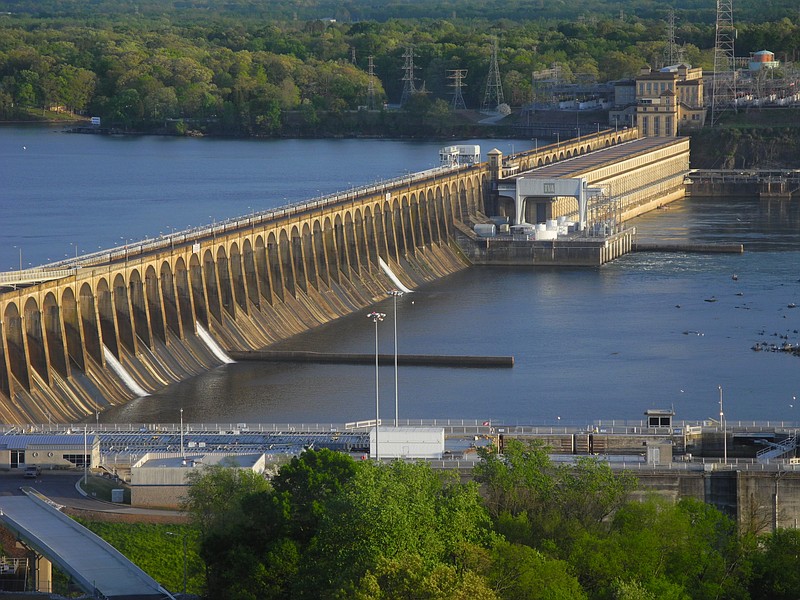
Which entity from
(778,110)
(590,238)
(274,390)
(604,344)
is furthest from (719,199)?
(274,390)

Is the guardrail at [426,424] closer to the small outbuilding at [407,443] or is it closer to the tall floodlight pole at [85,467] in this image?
the tall floodlight pole at [85,467]

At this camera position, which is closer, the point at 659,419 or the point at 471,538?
the point at 471,538

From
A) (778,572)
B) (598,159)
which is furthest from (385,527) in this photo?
(598,159)

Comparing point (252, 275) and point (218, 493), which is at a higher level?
point (252, 275)

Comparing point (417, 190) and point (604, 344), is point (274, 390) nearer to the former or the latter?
point (604, 344)

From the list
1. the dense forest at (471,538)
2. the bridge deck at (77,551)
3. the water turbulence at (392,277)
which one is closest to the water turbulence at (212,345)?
the water turbulence at (392,277)

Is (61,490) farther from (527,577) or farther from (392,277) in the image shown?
(392,277)
